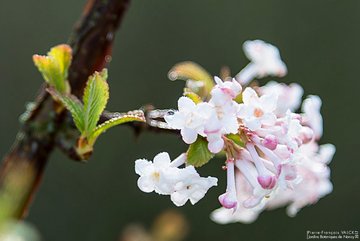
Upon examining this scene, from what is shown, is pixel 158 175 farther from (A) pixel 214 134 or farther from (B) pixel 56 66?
(B) pixel 56 66

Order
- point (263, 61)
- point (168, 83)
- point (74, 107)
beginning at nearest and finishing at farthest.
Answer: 1. point (74, 107)
2. point (263, 61)
3. point (168, 83)

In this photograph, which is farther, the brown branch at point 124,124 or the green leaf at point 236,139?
the brown branch at point 124,124

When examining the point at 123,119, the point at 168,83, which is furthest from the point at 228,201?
the point at 168,83

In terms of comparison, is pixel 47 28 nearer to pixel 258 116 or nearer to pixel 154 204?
pixel 154 204

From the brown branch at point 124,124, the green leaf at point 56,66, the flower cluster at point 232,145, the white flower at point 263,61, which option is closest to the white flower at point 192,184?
the flower cluster at point 232,145

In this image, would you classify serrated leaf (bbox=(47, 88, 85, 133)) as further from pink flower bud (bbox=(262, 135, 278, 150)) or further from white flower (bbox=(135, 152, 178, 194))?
pink flower bud (bbox=(262, 135, 278, 150))

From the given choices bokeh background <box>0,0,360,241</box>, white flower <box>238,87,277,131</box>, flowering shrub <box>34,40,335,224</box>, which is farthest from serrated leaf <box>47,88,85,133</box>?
bokeh background <box>0,0,360,241</box>

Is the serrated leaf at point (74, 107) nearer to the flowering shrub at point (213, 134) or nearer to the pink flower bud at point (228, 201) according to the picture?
the flowering shrub at point (213, 134)
